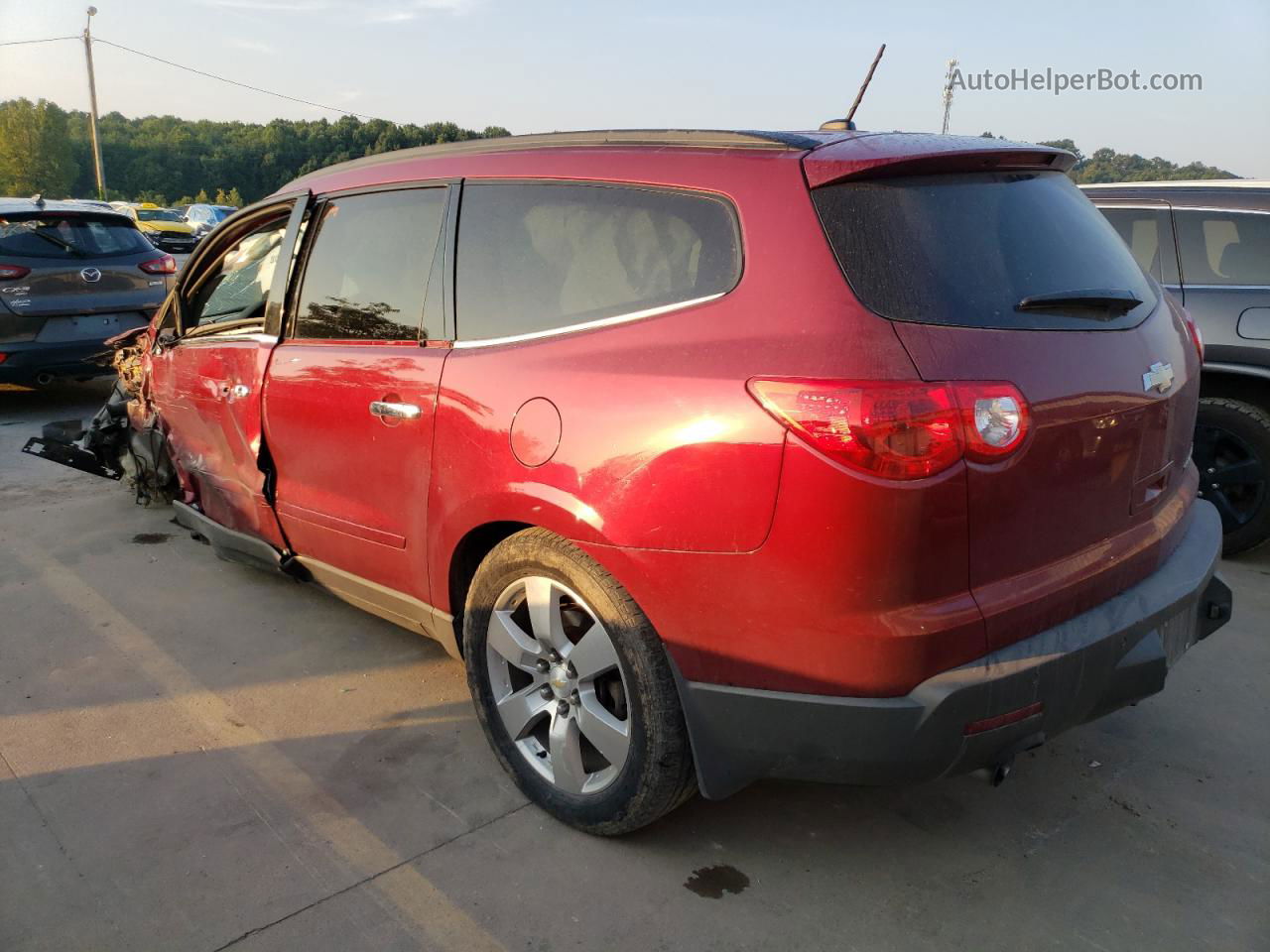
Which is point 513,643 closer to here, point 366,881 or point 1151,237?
point 366,881

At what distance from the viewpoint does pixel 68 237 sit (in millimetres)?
7805

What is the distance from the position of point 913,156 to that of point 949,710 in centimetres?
124

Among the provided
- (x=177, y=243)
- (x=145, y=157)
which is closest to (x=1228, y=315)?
(x=177, y=243)

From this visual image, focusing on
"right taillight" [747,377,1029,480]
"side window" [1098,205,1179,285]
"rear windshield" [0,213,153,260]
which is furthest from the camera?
"rear windshield" [0,213,153,260]

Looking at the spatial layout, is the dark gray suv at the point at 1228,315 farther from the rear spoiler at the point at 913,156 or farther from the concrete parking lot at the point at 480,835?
the rear spoiler at the point at 913,156

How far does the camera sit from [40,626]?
3.94 meters

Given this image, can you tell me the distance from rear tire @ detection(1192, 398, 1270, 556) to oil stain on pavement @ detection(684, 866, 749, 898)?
11.0 feet

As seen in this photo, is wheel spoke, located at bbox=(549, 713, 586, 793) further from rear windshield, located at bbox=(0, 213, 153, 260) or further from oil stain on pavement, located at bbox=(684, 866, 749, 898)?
rear windshield, located at bbox=(0, 213, 153, 260)

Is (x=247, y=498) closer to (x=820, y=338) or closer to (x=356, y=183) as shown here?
(x=356, y=183)

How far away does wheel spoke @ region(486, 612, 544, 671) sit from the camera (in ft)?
8.75

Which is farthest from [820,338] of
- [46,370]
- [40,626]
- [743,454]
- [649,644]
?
[46,370]

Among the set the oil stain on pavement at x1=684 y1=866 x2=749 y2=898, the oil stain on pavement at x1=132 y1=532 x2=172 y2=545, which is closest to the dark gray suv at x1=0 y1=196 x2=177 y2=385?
the oil stain on pavement at x1=132 y1=532 x2=172 y2=545

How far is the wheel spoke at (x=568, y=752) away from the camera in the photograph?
261cm

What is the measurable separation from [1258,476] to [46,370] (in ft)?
26.6
